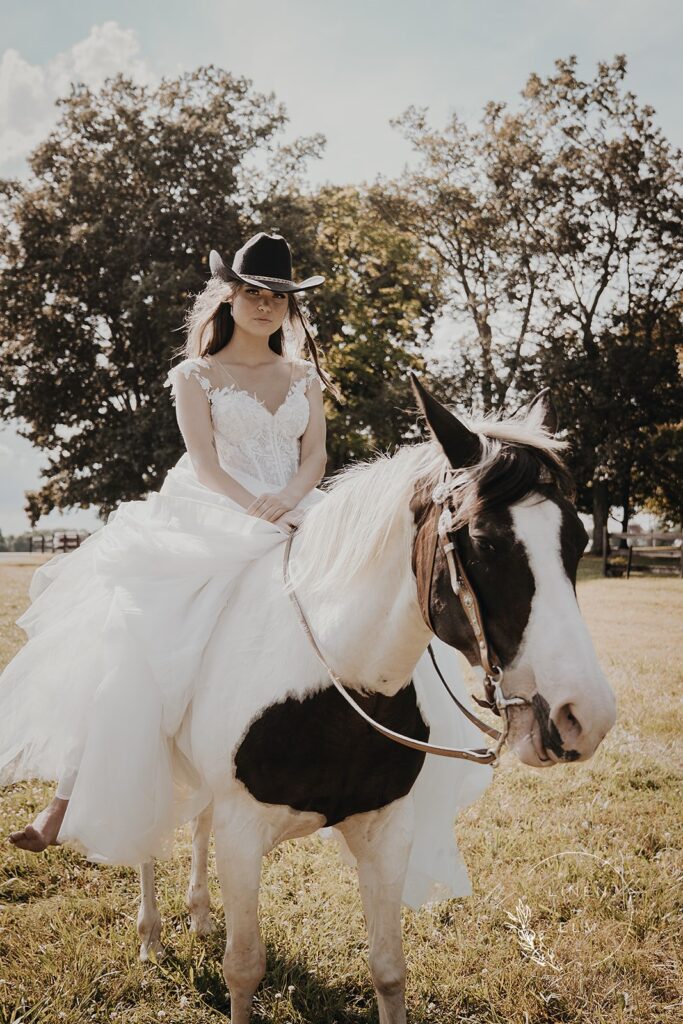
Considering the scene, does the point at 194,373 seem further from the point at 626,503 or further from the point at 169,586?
the point at 626,503

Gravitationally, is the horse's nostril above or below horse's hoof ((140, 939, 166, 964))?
above

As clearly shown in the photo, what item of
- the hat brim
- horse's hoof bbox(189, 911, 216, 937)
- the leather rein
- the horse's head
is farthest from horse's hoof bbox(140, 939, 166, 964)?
the hat brim

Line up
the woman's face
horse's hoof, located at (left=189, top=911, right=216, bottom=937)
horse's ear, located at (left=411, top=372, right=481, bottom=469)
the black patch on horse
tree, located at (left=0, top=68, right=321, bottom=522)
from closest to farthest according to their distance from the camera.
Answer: horse's ear, located at (left=411, top=372, right=481, bottom=469) < the black patch on horse < the woman's face < horse's hoof, located at (left=189, top=911, right=216, bottom=937) < tree, located at (left=0, top=68, right=321, bottom=522)

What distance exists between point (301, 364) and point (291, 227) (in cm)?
2212

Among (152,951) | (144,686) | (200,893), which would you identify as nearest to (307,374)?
(144,686)

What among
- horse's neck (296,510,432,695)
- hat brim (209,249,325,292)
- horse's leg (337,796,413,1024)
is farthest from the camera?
hat brim (209,249,325,292)

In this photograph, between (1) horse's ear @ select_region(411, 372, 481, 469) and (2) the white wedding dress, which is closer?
(1) horse's ear @ select_region(411, 372, 481, 469)

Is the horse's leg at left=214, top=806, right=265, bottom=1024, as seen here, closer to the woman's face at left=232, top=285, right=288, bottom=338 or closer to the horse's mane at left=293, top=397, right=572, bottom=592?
the horse's mane at left=293, top=397, right=572, bottom=592

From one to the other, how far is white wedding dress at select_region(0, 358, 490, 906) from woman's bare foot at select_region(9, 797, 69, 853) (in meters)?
0.15

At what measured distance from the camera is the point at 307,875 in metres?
4.48

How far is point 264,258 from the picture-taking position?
3637mm

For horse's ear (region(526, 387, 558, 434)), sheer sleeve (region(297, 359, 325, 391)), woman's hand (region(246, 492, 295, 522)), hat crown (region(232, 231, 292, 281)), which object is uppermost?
hat crown (region(232, 231, 292, 281))

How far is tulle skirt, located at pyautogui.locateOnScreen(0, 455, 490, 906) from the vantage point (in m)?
2.90

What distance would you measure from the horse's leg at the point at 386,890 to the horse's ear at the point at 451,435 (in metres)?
1.46
